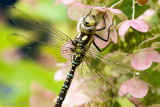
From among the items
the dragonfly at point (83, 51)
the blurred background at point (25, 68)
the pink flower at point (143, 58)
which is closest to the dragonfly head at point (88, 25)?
the dragonfly at point (83, 51)

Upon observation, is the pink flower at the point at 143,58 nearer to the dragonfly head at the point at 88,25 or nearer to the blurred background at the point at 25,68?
the dragonfly head at the point at 88,25

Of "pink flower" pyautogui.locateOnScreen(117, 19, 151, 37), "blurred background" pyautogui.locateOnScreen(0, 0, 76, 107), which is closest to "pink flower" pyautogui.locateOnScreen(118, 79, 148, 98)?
"pink flower" pyautogui.locateOnScreen(117, 19, 151, 37)

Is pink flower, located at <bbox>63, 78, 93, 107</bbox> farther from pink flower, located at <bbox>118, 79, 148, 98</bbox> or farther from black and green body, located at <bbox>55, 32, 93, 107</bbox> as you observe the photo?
pink flower, located at <bbox>118, 79, 148, 98</bbox>

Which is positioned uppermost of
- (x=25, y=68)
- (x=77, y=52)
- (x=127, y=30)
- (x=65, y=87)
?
(x=127, y=30)

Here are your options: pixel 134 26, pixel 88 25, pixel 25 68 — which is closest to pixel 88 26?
pixel 88 25

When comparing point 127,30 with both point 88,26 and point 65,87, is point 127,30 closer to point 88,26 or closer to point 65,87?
point 88,26

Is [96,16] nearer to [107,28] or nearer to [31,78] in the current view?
[107,28]

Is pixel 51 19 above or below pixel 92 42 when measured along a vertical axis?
below

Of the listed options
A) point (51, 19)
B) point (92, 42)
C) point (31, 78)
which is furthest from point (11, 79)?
point (92, 42)
